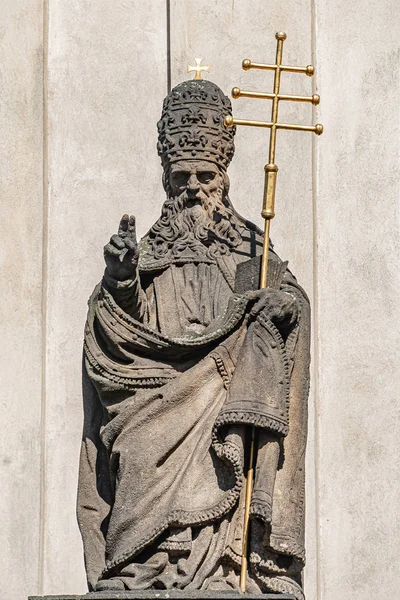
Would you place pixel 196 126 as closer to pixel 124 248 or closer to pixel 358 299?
pixel 124 248

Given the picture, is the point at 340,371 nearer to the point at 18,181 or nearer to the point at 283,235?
the point at 283,235

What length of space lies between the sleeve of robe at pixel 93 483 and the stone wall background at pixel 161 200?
44.9 inches

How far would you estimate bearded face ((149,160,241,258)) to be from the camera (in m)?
9.14

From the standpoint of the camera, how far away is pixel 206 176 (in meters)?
9.18

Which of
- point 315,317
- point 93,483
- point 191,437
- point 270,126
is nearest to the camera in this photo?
point 191,437

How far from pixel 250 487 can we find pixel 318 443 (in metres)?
1.67

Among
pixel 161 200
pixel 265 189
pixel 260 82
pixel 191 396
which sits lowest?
pixel 191 396

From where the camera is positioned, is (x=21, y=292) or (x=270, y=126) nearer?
(x=270, y=126)

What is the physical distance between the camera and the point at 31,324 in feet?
33.9

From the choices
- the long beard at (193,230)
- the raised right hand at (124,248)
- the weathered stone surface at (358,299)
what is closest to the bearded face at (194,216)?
the long beard at (193,230)

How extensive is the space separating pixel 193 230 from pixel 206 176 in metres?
0.19

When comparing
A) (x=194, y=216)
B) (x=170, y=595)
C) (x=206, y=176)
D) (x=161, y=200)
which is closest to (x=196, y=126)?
(x=206, y=176)

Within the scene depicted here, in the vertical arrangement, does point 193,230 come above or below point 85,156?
below

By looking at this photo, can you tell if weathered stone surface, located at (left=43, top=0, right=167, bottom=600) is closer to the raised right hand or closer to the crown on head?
the crown on head
